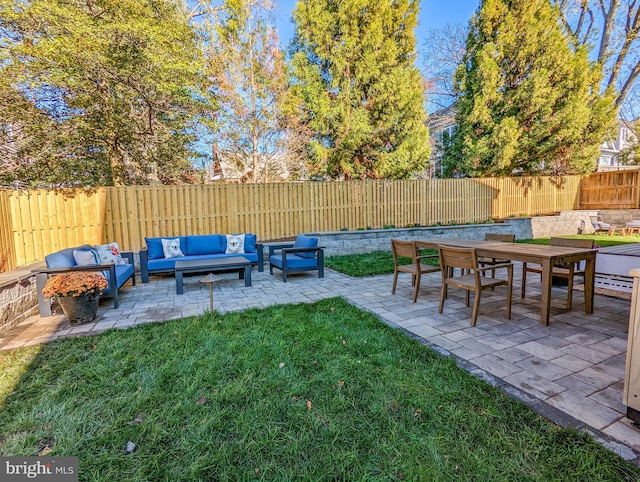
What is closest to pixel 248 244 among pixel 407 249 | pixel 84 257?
pixel 84 257

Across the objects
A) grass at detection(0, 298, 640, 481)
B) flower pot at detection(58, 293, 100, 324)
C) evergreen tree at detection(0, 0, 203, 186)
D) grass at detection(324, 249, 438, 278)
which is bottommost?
grass at detection(324, 249, 438, 278)

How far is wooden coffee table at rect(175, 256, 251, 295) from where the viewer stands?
16.4 feet

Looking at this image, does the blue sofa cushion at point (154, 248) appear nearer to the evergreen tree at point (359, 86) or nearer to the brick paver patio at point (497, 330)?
the brick paver patio at point (497, 330)

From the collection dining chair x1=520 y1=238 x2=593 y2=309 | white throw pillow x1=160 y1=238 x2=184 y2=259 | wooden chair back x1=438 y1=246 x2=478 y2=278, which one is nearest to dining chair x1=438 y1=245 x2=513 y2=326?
wooden chair back x1=438 y1=246 x2=478 y2=278

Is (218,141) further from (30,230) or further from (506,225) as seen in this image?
(506,225)

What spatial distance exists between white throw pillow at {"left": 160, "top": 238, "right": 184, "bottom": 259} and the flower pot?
2.36m

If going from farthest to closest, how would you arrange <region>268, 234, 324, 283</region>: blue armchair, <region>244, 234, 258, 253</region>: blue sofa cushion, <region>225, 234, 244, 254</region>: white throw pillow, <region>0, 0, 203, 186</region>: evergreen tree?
<region>244, 234, 258, 253</region>: blue sofa cushion < <region>225, 234, 244, 254</region>: white throw pillow < <region>268, 234, 324, 283</region>: blue armchair < <region>0, 0, 203, 186</region>: evergreen tree

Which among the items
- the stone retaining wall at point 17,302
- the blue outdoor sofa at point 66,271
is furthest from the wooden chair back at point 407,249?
the stone retaining wall at point 17,302

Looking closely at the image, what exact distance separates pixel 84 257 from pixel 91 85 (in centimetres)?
404

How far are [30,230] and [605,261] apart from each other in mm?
8992

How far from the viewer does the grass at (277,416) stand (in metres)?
1.57

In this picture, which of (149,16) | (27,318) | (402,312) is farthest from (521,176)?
(27,318)

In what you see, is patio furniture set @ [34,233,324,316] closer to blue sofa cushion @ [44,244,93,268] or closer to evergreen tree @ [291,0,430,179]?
blue sofa cushion @ [44,244,93,268]

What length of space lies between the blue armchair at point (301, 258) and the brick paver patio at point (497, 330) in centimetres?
29
